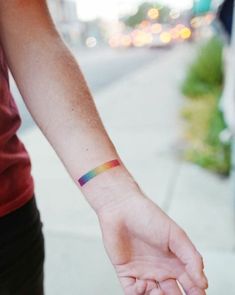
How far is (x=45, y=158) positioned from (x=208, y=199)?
218 centimetres

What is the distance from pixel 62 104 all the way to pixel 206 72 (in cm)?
747

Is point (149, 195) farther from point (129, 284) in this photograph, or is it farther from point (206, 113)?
point (129, 284)

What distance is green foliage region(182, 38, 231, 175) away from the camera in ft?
14.7

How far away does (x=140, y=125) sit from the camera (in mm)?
6777

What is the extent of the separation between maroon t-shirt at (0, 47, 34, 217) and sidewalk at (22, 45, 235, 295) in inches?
64.2

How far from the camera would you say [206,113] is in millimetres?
6043

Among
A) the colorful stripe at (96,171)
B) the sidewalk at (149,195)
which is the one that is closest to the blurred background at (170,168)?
the sidewalk at (149,195)

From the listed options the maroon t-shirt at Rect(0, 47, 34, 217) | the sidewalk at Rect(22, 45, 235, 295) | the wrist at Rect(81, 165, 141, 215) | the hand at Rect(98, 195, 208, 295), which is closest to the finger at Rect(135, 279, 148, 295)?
the hand at Rect(98, 195, 208, 295)

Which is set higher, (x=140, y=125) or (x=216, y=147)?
(x=216, y=147)

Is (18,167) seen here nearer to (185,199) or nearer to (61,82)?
(61,82)

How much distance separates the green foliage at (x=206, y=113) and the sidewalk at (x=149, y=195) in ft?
0.55

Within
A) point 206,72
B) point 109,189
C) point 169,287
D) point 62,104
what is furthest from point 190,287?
point 206,72

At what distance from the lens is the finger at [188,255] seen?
854 mm

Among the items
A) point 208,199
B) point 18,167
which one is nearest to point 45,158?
point 208,199
